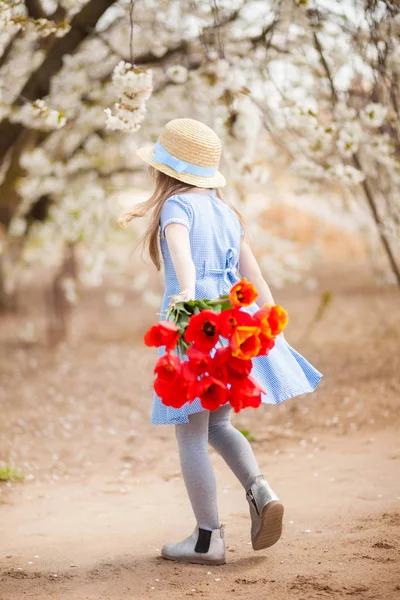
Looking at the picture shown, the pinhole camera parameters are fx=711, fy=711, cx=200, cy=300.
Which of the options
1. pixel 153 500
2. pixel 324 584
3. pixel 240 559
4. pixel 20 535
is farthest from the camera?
pixel 153 500

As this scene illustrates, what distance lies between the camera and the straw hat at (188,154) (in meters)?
2.62

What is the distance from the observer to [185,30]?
5.61m

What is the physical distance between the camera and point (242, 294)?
2209mm

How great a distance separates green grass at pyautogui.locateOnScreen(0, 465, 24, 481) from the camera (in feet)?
13.0

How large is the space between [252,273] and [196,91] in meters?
3.39

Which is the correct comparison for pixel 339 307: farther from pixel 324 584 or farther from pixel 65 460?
pixel 324 584

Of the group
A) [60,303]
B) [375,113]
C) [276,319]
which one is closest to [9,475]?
[276,319]

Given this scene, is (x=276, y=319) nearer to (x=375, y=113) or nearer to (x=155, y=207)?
(x=155, y=207)

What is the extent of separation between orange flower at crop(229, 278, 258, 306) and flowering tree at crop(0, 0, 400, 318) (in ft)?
4.38

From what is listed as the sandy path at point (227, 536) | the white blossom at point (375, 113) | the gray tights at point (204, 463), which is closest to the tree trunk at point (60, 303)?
the sandy path at point (227, 536)

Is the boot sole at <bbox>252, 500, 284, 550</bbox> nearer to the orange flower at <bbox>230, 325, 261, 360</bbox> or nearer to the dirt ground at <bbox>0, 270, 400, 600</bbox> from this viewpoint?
the dirt ground at <bbox>0, 270, 400, 600</bbox>

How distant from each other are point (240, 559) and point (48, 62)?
3374mm

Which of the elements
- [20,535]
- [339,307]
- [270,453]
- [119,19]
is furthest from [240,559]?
[339,307]

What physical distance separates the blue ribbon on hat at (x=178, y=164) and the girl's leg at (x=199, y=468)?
88 cm
